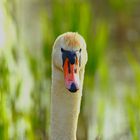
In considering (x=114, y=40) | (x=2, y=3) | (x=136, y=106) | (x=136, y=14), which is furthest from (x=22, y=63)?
(x=136, y=14)

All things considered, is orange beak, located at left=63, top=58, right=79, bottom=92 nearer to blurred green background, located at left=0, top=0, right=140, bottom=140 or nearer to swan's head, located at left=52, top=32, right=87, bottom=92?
swan's head, located at left=52, top=32, right=87, bottom=92

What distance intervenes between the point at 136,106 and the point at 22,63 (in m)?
1.77

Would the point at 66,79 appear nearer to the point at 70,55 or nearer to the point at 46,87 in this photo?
the point at 70,55

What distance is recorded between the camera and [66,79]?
394cm

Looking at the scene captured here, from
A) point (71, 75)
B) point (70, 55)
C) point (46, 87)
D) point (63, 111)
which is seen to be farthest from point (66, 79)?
point (46, 87)

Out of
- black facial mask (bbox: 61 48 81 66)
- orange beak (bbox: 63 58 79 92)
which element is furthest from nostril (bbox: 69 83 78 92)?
black facial mask (bbox: 61 48 81 66)

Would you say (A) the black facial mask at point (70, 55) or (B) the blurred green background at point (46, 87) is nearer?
(A) the black facial mask at point (70, 55)

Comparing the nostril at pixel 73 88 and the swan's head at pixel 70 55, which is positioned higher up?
the swan's head at pixel 70 55

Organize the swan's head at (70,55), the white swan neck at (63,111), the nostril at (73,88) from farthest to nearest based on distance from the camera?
the white swan neck at (63,111) < the swan's head at (70,55) < the nostril at (73,88)

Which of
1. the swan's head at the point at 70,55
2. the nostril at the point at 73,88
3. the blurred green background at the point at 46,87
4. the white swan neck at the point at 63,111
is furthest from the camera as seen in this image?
the blurred green background at the point at 46,87

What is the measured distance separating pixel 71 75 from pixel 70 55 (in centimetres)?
17

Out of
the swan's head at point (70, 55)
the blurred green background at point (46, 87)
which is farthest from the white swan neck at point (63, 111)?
the blurred green background at point (46, 87)

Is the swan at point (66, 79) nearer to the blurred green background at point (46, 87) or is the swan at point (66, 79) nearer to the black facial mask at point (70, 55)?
the black facial mask at point (70, 55)

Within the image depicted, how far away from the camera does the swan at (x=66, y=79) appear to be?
161 inches
